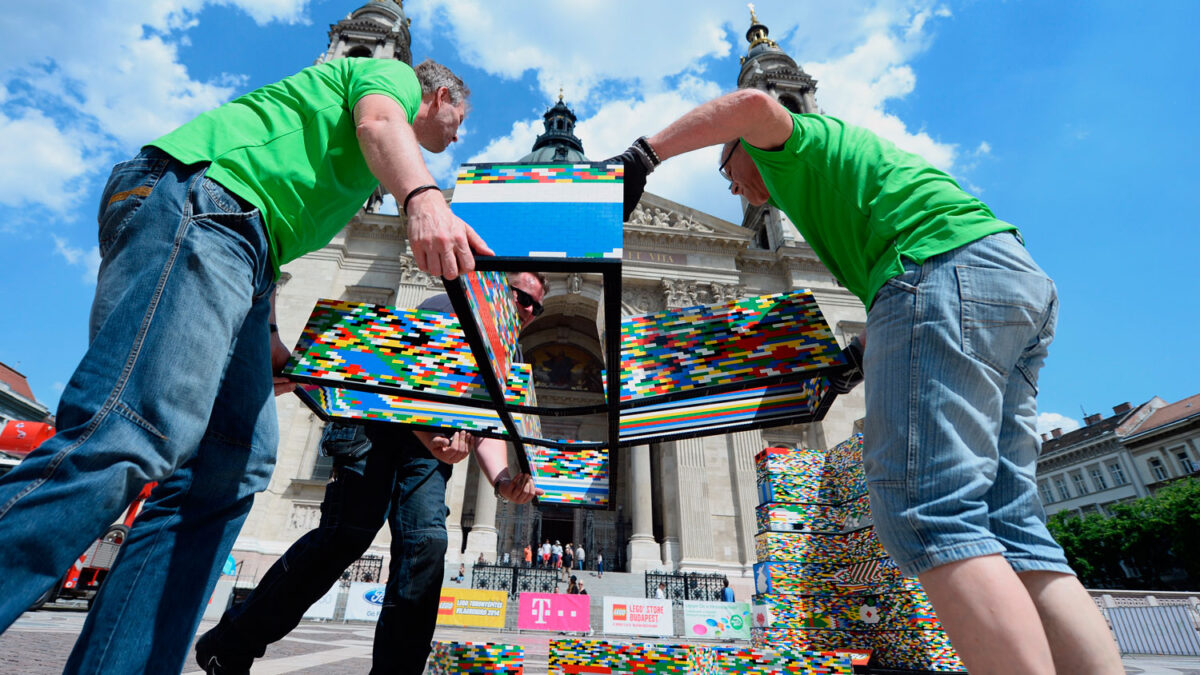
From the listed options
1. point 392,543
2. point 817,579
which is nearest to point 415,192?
point 392,543

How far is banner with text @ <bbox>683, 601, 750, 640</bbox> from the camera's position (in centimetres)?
1213

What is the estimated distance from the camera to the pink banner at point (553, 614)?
11719mm

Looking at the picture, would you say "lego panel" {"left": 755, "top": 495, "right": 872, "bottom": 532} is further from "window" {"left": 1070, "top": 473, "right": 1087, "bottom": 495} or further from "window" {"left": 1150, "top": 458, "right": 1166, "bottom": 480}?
"window" {"left": 1070, "top": 473, "right": 1087, "bottom": 495}

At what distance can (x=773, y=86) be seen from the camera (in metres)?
26.9

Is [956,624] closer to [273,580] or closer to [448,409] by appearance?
[448,409]

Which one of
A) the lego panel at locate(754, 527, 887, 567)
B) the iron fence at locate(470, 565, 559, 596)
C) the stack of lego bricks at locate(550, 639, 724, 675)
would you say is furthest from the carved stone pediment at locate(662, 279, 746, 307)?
the stack of lego bricks at locate(550, 639, 724, 675)

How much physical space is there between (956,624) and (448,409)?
71.5 inches

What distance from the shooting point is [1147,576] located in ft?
101

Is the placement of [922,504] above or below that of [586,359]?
below

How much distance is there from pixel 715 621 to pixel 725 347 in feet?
40.2

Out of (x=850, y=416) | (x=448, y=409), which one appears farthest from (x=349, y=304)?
(x=850, y=416)

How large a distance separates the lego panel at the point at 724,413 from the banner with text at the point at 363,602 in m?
12.2

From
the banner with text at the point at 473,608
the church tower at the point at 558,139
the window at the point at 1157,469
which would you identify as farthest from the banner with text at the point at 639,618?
the window at the point at 1157,469

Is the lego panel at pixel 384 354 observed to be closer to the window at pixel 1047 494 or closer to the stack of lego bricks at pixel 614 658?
the stack of lego bricks at pixel 614 658
